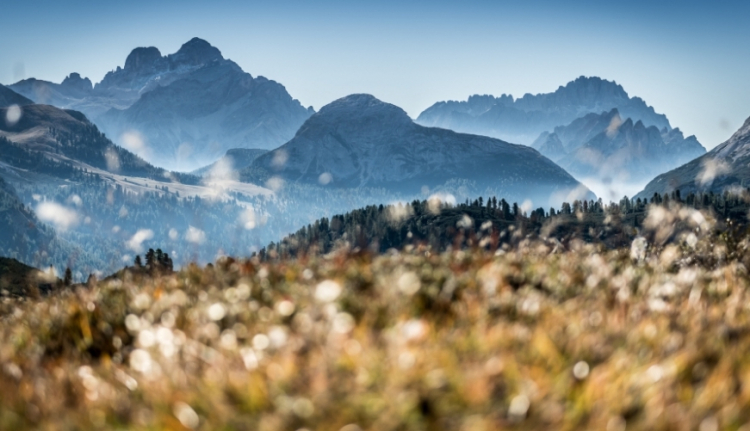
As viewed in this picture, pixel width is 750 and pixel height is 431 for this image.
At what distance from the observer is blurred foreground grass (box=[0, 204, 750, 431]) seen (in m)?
3.98

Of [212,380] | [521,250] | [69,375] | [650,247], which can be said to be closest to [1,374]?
[69,375]

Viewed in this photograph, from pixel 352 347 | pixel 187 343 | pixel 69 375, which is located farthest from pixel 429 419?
pixel 69 375

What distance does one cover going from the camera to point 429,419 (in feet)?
13.0

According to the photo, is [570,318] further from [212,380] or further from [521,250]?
[521,250]

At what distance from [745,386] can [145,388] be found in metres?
4.69

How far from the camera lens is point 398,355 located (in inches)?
187

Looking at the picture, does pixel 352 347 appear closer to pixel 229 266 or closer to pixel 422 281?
pixel 422 281

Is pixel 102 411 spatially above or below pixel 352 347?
below

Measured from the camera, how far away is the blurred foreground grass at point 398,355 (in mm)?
3977

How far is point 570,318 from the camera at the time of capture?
6.06 meters

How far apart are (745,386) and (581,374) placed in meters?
1.16

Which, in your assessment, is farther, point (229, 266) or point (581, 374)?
point (229, 266)

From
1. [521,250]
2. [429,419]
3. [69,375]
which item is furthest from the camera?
[521,250]

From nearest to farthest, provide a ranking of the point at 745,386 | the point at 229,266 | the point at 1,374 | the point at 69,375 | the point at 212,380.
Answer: the point at 745,386
the point at 212,380
the point at 69,375
the point at 1,374
the point at 229,266
